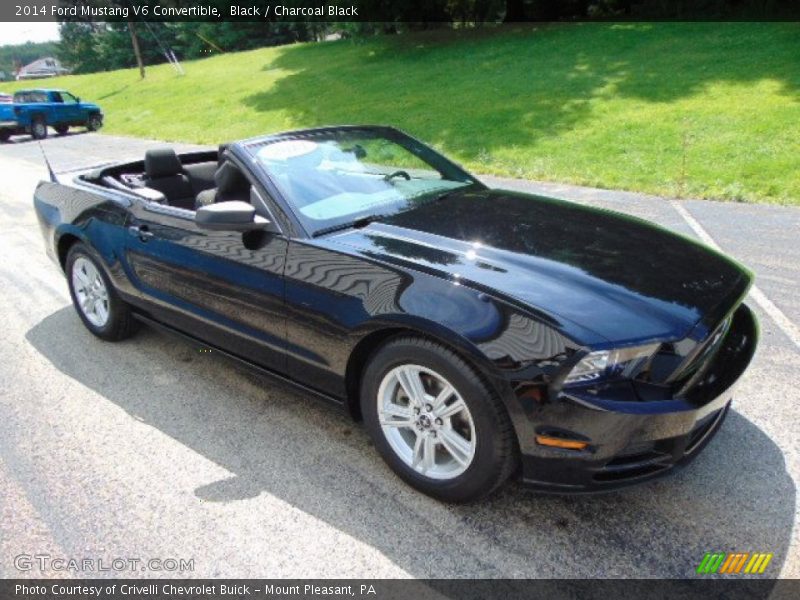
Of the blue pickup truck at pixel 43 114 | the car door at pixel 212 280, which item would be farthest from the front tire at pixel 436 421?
the blue pickup truck at pixel 43 114

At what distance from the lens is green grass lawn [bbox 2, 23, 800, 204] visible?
875 centimetres

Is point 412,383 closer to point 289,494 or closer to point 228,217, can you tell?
point 289,494

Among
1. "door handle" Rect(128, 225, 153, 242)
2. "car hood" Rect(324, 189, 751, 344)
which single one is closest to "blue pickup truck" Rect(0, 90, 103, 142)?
"door handle" Rect(128, 225, 153, 242)

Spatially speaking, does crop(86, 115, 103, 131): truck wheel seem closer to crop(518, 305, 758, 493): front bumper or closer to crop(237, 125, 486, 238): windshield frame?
crop(237, 125, 486, 238): windshield frame

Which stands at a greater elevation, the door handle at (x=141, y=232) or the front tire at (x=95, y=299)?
the door handle at (x=141, y=232)

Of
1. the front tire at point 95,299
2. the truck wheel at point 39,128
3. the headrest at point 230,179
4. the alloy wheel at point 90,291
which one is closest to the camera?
the headrest at point 230,179

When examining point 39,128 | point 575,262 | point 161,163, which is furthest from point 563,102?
point 39,128

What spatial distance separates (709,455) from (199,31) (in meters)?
48.6

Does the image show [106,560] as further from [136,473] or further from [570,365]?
[570,365]

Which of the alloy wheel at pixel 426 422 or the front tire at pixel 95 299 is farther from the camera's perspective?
the front tire at pixel 95 299

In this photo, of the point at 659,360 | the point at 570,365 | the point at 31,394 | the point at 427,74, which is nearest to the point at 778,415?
the point at 659,360

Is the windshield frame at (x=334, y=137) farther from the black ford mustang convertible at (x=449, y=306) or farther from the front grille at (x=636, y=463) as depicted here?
the front grille at (x=636, y=463)

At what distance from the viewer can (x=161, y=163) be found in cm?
453

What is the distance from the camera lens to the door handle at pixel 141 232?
3619 millimetres
